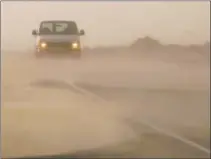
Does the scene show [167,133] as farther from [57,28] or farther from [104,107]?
[57,28]

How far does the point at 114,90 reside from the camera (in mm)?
1688

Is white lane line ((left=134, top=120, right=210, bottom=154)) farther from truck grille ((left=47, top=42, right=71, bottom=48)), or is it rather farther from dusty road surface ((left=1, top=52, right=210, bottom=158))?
truck grille ((left=47, top=42, right=71, bottom=48))

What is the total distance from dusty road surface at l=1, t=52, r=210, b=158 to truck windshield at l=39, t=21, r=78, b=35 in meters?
0.09

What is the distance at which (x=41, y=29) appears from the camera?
1.69 meters

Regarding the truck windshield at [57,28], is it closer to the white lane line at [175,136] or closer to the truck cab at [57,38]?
the truck cab at [57,38]

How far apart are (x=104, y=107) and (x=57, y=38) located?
0.28 m

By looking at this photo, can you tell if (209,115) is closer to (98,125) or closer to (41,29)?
(98,125)

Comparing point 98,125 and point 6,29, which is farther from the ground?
point 6,29

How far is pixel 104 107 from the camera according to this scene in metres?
1.68

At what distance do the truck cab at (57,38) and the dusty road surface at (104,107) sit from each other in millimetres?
34

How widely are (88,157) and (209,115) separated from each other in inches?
17.2

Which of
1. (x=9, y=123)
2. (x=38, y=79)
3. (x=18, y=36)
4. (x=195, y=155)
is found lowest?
(x=195, y=155)

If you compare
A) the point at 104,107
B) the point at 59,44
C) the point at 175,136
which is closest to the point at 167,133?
the point at 175,136

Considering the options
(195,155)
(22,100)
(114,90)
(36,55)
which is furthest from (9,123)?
(195,155)
